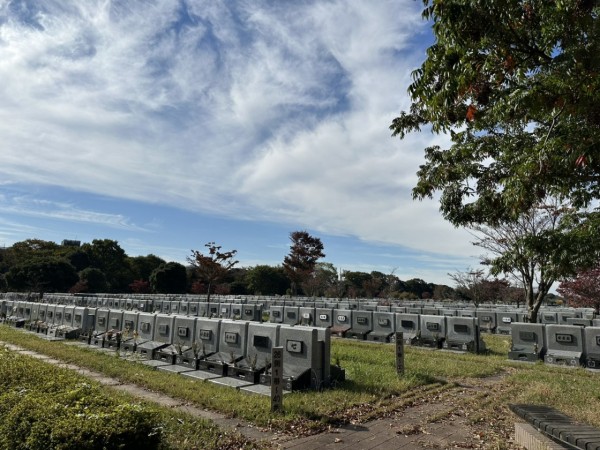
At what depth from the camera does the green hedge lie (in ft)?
12.2

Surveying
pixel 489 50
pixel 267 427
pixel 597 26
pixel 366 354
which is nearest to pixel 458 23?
pixel 489 50

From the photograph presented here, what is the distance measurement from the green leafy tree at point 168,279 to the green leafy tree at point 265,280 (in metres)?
9.34

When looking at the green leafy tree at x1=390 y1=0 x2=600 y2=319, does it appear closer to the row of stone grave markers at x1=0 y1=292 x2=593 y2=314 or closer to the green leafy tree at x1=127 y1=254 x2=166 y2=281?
the row of stone grave markers at x1=0 y1=292 x2=593 y2=314

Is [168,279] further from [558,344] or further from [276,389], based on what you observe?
[276,389]

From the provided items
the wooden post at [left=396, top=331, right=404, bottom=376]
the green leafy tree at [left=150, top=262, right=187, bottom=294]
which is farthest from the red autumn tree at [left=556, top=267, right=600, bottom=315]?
the green leafy tree at [left=150, top=262, right=187, bottom=294]

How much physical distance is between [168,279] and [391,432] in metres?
48.9

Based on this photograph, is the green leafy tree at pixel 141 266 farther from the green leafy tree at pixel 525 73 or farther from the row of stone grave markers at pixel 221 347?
the green leafy tree at pixel 525 73

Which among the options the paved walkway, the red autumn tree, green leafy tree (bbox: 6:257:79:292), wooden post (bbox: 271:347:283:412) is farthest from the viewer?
green leafy tree (bbox: 6:257:79:292)

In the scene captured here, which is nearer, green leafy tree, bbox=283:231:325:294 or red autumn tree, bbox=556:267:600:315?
red autumn tree, bbox=556:267:600:315

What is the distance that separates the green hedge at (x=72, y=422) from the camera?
3727 mm

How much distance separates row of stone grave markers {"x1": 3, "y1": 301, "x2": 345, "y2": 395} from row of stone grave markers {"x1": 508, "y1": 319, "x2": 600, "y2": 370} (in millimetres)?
7285

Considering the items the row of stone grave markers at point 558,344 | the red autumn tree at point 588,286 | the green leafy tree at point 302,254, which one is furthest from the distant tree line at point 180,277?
the row of stone grave markers at point 558,344

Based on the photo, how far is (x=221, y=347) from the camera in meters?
10.4

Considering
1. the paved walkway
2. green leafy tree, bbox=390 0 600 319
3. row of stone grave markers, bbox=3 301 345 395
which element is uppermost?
green leafy tree, bbox=390 0 600 319
